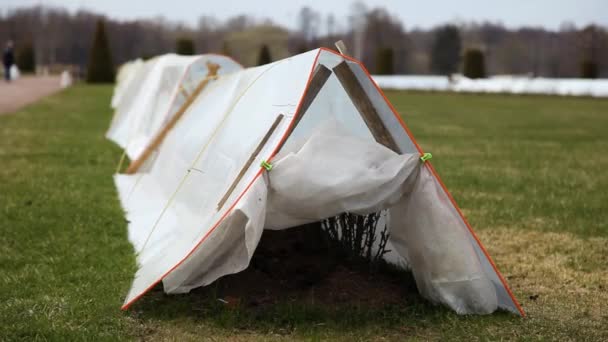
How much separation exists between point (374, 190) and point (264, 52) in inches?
1798

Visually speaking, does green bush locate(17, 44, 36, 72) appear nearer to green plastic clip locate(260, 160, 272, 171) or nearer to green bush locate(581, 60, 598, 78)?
green bush locate(581, 60, 598, 78)

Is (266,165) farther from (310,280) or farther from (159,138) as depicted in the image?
(159,138)

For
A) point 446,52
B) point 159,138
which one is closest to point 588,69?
point 446,52

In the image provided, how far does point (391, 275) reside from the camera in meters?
5.04

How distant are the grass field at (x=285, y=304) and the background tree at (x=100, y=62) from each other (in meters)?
29.9

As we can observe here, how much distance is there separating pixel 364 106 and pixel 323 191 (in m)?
0.83

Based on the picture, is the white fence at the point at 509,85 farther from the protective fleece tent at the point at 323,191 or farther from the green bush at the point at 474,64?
the protective fleece tent at the point at 323,191

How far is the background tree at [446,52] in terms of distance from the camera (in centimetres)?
7356

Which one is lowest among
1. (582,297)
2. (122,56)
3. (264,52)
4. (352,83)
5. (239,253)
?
(122,56)

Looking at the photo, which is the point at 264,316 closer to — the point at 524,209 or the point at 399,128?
the point at 399,128

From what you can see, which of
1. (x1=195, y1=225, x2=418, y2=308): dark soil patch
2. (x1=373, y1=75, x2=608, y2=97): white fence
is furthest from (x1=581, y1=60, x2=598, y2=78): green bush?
(x1=195, y1=225, x2=418, y2=308): dark soil patch

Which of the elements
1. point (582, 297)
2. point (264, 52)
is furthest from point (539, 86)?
point (582, 297)

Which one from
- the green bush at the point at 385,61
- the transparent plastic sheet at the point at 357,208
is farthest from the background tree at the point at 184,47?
the transparent plastic sheet at the point at 357,208

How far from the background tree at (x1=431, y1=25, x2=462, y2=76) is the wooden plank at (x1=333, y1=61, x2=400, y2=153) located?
69.7 m
